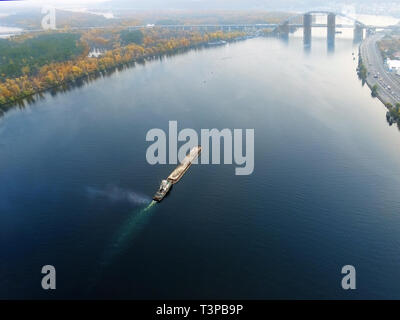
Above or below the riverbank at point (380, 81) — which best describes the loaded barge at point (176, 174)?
below

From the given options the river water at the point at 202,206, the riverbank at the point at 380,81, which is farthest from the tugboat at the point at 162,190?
the riverbank at the point at 380,81

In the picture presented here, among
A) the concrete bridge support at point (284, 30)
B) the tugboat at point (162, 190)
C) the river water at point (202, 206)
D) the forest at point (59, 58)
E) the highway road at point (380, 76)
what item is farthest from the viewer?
the concrete bridge support at point (284, 30)

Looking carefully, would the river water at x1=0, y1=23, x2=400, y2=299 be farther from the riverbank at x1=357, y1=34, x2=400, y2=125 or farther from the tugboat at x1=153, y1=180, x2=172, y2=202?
the riverbank at x1=357, y1=34, x2=400, y2=125

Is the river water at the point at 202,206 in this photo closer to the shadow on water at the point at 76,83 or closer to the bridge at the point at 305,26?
the shadow on water at the point at 76,83

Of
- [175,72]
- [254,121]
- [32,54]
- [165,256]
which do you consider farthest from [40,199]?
[32,54]

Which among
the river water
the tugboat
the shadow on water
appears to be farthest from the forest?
the tugboat

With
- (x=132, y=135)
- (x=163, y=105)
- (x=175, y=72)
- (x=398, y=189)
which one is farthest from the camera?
(x=175, y=72)
